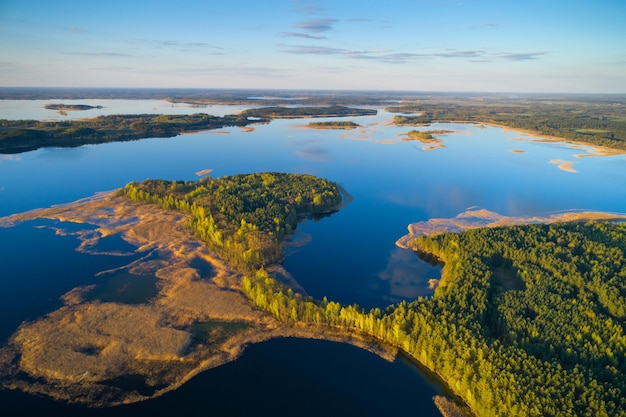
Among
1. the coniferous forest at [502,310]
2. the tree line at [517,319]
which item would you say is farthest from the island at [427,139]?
the tree line at [517,319]

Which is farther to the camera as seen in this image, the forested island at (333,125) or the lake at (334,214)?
the forested island at (333,125)

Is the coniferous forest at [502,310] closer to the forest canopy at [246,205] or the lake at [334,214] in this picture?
the forest canopy at [246,205]

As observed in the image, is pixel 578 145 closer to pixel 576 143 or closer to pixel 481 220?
pixel 576 143

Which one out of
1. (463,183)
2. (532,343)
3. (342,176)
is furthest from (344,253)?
(463,183)

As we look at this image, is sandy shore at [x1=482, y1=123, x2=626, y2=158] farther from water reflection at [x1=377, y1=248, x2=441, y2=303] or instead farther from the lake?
water reflection at [x1=377, y1=248, x2=441, y2=303]

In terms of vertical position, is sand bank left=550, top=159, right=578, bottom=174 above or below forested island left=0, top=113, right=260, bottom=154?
below

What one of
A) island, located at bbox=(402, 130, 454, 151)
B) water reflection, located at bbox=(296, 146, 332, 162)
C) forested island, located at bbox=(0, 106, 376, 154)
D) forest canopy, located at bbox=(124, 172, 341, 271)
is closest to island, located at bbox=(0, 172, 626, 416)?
forest canopy, located at bbox=(124, 172, 341, 271)

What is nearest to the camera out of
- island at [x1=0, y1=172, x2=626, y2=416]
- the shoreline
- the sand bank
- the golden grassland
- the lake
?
island at [x1=0, y1=172, x2=626, y2=416]
